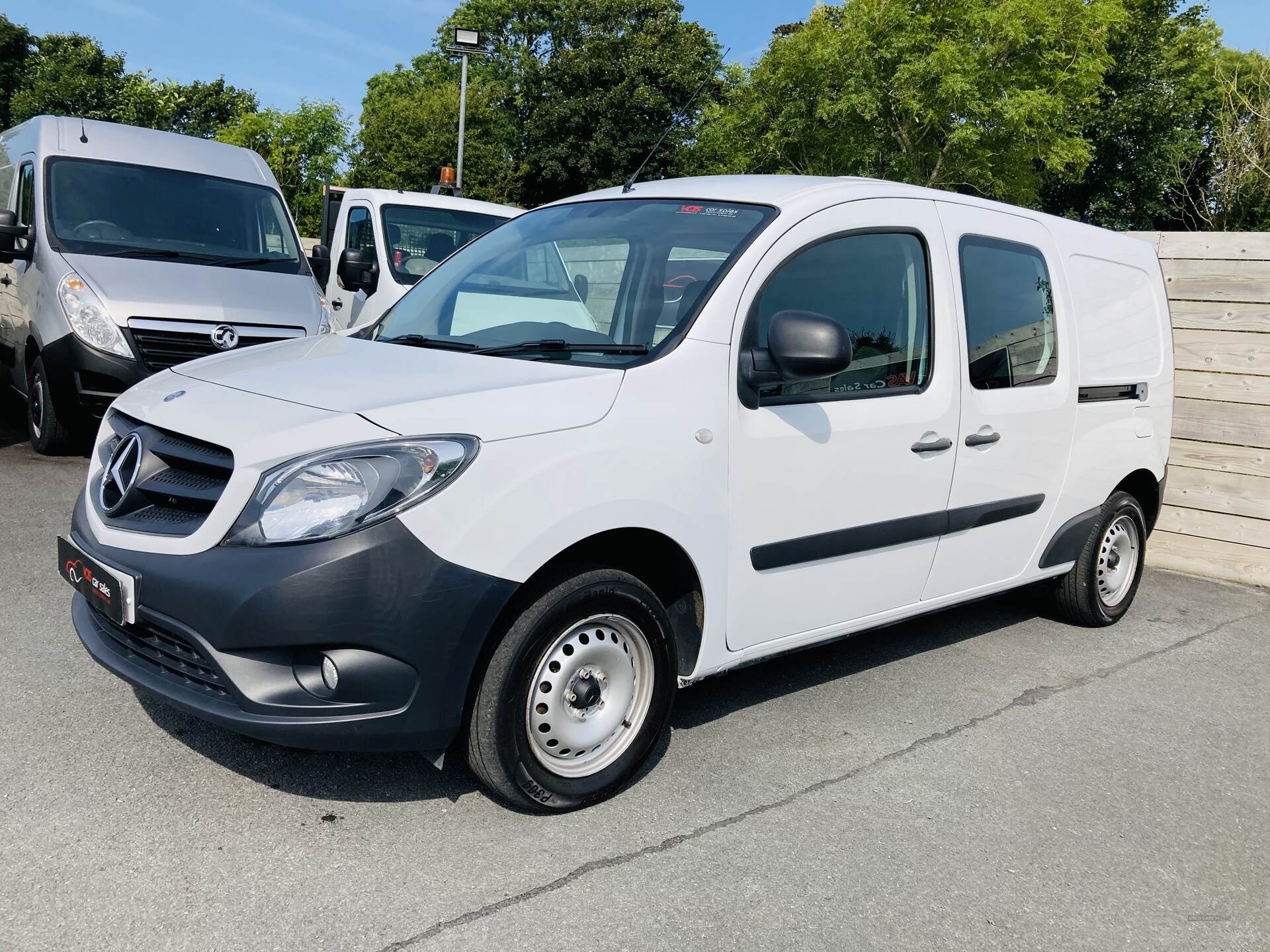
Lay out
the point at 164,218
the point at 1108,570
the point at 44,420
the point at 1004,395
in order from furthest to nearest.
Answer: the point at 164,218 < the point at 44,420 < the point at 1108,570 < the point at 1004,395

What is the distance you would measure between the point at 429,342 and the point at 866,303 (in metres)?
1.50

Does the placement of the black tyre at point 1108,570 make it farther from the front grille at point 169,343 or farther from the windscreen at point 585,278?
the front grille at point 169,343

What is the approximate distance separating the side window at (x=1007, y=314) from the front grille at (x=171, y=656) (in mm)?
2810

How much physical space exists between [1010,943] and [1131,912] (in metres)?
0.43

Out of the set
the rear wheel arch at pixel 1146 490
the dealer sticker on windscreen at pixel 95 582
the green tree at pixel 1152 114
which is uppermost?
the green tree at pixel 1152 114

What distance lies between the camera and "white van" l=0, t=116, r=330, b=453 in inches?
267

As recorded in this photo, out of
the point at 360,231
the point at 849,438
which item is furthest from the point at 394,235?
the point at 849,438

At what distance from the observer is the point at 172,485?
2.88m

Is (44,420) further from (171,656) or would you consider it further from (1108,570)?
(1108,570)

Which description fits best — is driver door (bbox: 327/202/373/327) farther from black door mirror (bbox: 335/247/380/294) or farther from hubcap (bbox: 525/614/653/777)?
hubcap (bbox: 525/614/653/777)

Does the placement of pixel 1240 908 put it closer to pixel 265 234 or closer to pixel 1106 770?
pixel 1106 770

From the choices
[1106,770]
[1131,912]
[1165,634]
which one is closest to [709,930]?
[1131,912]

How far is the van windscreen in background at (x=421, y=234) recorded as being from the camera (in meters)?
9.37

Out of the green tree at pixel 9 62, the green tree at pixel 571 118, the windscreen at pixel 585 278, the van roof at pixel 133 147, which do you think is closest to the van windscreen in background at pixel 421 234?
the van roof at pixel 133 147
